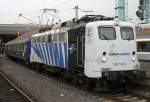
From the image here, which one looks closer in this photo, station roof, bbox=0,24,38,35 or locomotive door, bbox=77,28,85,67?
locomotive door, bbox=77,28,85,67

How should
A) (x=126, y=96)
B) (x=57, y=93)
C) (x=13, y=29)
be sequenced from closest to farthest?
(x=126, y=96) < (x=57, y=93) < (x=13, y=29)

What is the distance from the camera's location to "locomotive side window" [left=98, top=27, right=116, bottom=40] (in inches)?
606

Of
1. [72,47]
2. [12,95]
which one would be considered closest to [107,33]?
[72,47]

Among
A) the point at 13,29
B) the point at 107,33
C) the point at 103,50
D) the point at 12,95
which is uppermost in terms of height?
the point at 13,29

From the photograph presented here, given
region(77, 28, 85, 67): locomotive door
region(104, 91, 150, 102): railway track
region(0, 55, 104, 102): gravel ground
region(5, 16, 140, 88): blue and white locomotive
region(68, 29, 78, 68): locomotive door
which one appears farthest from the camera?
region(68, 29, 78, 68): locomotive door

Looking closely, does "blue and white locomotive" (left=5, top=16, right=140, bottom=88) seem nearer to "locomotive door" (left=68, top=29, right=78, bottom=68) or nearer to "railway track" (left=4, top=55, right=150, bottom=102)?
"locomotive door" (left=68, top=29, right=78, bottom=68)

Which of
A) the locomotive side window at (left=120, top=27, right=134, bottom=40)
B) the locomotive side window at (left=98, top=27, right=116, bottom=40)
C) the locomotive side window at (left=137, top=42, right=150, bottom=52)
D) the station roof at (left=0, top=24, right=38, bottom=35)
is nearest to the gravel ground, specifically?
the locomotive side window at (left=98, top=27, right=116, bottom=40)

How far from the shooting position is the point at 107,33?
15.5 m

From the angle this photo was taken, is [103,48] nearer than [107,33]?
Yes

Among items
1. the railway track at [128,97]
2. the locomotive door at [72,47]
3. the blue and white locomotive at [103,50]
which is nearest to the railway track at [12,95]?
the blue and white locomotive at [103,50]

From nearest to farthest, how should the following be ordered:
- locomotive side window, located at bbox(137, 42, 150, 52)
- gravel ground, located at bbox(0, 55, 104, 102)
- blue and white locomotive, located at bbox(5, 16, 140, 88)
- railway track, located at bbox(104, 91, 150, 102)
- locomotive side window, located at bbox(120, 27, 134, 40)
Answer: railway track, located at bbox(104, 91, 150, 102)
gravel ground, located at bbox(0, 55, 104, 102)
blue and white locomotive, located at bbox(5, 16, 140, 88)
locomotive side window, located at bbox(120, 27, 134, 40)
locomotive side window, located at bbox(137, 42, 150, 52)

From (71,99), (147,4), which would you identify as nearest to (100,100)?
(71,99)

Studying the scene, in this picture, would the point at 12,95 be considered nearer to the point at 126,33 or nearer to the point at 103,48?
the point at 103,48

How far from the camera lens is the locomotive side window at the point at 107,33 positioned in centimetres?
1540
